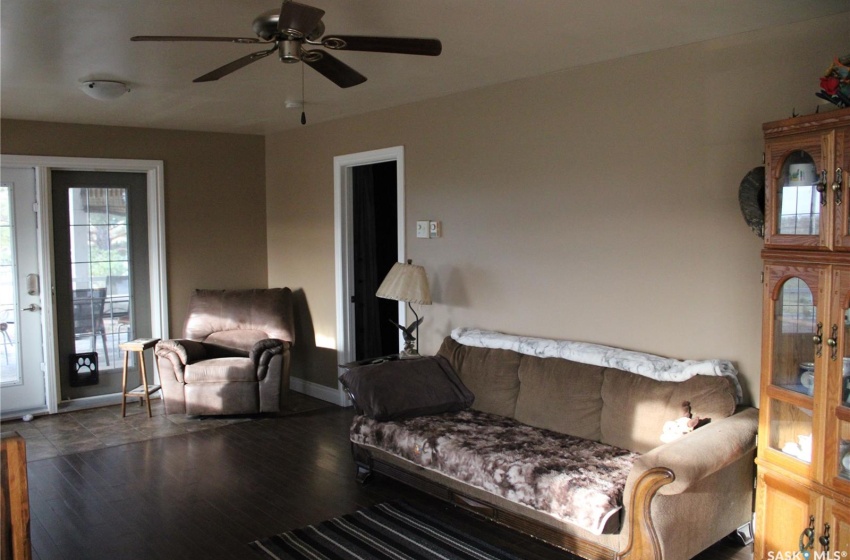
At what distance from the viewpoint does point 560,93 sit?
4043 millimetres

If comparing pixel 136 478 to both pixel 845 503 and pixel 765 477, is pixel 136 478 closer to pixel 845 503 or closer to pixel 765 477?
pixel 765 477

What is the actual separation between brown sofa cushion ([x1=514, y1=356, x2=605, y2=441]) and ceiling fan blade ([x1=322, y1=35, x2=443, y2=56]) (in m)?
1.96

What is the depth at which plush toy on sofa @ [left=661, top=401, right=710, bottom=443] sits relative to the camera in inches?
123

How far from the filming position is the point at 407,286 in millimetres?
4531

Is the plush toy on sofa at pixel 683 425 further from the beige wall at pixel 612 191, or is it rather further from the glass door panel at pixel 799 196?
the glass door panel at pixel 799 196

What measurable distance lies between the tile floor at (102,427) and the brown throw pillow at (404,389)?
1.81 metres

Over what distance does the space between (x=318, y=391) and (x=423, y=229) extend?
205 centimetres

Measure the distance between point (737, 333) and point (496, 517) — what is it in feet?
4.79

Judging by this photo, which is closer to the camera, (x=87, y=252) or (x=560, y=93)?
(x=560, y=93)

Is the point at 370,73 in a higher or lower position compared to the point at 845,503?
higher

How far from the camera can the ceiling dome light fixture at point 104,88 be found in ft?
13.5

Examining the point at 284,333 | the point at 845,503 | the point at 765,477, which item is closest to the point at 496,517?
the point at 765,477

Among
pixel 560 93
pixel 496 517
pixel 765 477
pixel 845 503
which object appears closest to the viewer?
pixel 845 503

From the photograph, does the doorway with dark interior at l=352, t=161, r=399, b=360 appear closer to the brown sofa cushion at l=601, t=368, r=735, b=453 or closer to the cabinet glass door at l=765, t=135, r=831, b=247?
the brown sofa cushion at l=601, t=368, r=735, b=453
